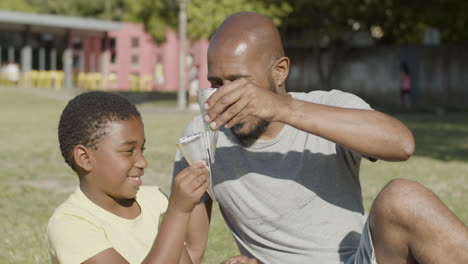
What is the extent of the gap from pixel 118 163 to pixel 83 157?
176 mm

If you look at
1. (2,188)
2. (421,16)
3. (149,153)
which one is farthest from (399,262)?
(421,16)

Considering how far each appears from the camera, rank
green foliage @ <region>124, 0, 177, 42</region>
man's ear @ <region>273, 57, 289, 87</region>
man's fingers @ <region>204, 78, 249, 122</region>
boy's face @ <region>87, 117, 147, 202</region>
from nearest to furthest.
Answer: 1. man's fingers @ <region>204, 78, 249, 122</region>
2. boy's face @ <region>87, 117, 147, 202</region>
3. man's ear @ <region>273, 57, 289, 87</region>
4. green foliage @ <region>124, 0, 177, 42</region>

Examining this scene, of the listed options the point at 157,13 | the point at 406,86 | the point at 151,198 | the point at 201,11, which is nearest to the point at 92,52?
the point at 157,13

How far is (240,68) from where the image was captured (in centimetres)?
342

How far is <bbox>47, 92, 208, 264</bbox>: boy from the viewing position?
309 cm

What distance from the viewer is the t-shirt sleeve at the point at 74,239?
3102mm

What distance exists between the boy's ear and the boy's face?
0.03 m

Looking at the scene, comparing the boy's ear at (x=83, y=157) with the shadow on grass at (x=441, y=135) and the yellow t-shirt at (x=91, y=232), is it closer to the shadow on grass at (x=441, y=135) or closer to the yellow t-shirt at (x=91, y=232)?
the yellow t-shirt at (x=91, y=232)

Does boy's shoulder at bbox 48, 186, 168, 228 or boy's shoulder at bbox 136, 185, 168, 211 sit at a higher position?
boy's shoulder at bbox 48, 186, 168, 228

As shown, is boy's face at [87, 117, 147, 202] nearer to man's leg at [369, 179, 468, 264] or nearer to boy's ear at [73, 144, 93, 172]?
boy's ear at [73, 144, 93, 172]

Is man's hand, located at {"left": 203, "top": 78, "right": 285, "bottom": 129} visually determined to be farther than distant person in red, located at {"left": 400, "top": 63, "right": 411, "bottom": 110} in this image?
No

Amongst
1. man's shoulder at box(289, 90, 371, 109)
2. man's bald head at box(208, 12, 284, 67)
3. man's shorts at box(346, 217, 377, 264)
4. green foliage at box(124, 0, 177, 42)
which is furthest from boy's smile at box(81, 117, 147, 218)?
green foliage at box(124, 0, 177, 42)

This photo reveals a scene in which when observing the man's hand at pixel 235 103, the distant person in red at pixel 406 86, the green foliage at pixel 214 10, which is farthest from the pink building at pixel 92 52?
the man's hand at pixel 235 103

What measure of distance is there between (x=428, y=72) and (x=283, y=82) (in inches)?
1112
